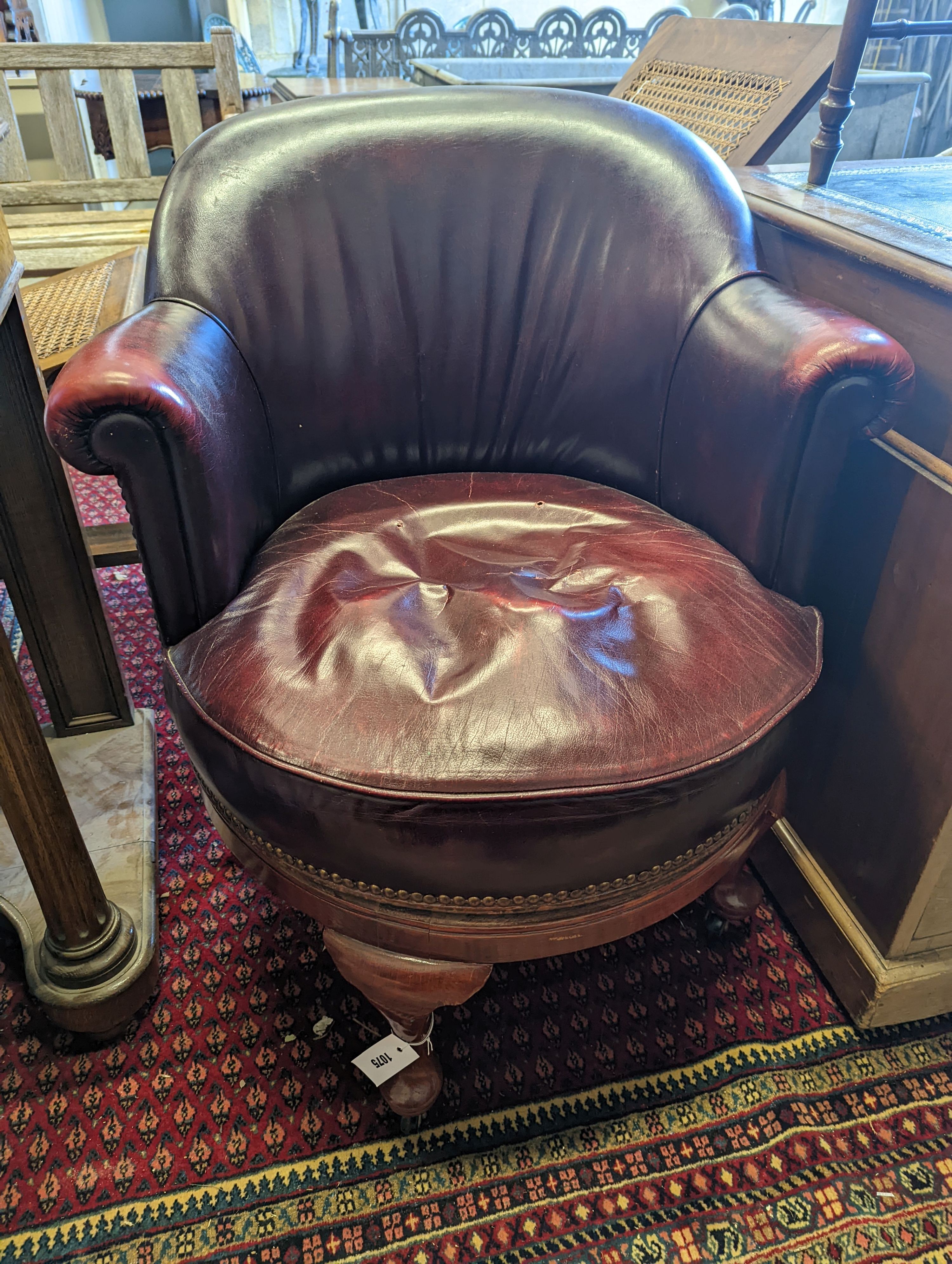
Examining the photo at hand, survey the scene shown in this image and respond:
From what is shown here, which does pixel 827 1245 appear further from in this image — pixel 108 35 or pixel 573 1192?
pixel 108 35

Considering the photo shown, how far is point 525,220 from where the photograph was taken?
42.3 inches

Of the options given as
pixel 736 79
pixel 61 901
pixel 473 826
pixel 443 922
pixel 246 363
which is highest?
pixel 736 79

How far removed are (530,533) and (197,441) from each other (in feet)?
1.36

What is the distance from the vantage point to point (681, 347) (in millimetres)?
1007

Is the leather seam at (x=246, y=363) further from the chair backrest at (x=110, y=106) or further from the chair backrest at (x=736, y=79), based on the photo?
the chair backrest at (x=110, y=106)

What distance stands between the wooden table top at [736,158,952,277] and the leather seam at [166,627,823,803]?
48cm

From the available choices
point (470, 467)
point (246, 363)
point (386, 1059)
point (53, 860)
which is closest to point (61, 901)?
point (53, 860)

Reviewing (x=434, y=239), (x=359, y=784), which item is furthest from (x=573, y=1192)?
(x=434, y=239)

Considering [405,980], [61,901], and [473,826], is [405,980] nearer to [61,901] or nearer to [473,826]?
[473,826]

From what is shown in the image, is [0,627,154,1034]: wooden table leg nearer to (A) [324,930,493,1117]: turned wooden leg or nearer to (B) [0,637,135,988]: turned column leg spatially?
(B) [0,637,135,988]: turned column leg

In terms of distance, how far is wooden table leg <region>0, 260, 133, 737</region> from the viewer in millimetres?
1033

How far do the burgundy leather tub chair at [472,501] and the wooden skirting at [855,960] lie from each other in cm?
11

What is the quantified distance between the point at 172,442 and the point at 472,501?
1.37 ft

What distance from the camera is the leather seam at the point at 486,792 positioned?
2.18ft
